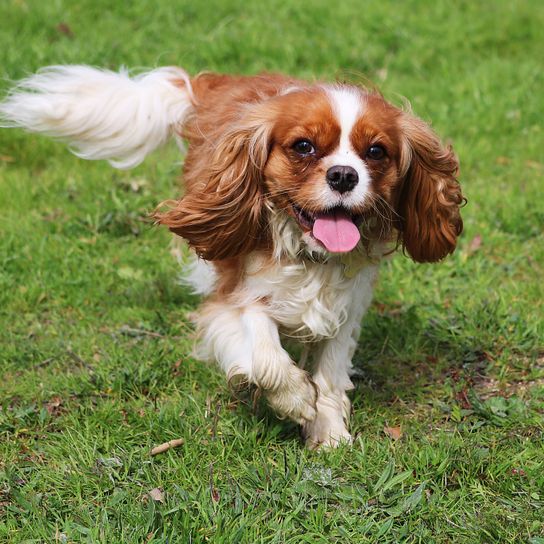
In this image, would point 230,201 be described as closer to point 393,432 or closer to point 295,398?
point 295,398

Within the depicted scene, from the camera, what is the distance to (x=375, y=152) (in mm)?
3428

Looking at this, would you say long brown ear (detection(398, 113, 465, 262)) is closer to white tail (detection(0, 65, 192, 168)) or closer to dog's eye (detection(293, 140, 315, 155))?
dog's eye (detection(293, 140, 315, 155))

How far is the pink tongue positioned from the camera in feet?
11.0

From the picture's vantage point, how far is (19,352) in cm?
426

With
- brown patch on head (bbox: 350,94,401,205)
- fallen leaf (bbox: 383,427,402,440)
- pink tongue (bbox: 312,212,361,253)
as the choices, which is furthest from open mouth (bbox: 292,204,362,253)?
fallen leaf (bbox: 383,427,402,440)

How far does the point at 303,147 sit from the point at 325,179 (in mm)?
186

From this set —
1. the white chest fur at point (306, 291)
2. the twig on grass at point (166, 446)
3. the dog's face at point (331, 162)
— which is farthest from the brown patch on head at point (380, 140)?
the twig on grass at point (166, 446)

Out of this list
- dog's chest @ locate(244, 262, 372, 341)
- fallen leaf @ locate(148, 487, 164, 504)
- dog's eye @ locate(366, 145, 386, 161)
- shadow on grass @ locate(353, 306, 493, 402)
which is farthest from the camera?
shadow on grass @ locate(353, 306, 493, 402)

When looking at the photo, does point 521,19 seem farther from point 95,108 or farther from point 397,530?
point 397,530

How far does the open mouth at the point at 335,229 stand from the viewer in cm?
334

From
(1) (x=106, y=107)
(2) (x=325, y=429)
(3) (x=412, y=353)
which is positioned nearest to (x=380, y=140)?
(2) (x=325, y=429)

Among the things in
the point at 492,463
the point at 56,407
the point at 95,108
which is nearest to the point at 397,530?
the point at 492,463

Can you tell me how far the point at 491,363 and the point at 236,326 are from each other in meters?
1.29

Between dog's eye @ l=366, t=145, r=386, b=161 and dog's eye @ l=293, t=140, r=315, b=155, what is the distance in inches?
Result: 8.0
